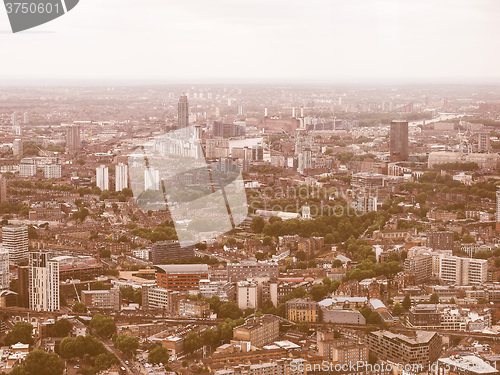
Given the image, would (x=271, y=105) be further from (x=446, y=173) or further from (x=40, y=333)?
(x=40, y=333)

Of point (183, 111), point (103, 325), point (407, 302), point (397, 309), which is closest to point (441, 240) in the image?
point (407, 302)

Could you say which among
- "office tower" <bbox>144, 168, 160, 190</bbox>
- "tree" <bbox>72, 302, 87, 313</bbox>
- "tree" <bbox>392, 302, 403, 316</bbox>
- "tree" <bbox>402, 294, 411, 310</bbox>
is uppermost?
"office tower" <bbox>144, 168, 160, 190</bbox>

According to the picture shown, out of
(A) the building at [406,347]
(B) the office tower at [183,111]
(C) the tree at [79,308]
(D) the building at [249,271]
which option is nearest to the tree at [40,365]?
(C) the tree at [79,308]

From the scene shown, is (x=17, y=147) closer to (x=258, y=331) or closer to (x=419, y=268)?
(x=419, y=268)

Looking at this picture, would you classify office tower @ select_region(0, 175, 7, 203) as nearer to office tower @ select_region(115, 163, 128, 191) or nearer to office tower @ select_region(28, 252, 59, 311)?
office tower @ select_region(115, 163, 128, 191)

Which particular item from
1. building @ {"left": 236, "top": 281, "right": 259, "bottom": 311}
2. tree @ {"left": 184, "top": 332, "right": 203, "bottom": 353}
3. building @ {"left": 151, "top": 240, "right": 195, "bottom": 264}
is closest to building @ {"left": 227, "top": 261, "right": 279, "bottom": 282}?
building @ {"left": 236, "top": 281, "right": 259, "bottom": 311}

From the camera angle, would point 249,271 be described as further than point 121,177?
No

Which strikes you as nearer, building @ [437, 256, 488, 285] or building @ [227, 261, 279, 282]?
building @ [227, 261, 279, 282]
